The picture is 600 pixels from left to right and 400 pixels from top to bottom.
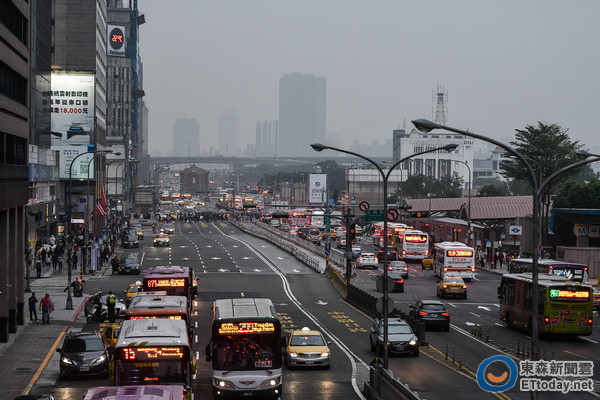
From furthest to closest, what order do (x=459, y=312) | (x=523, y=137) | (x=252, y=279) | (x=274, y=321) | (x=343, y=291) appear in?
(x=523, y=137) → (x=252, y=279) → (x=343, y=291) → (x=459, y=312) → (x=274, y=321)

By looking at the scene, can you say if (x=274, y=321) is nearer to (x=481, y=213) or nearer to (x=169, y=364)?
(x=169, y=364)

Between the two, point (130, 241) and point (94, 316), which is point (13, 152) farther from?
point (130, 241)

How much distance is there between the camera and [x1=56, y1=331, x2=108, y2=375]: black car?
3189 centimetres

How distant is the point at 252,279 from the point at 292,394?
4502 cm

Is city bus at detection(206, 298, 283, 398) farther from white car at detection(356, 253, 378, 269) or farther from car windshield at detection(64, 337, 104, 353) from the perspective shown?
white car at detection(356, 253, 378, 269)

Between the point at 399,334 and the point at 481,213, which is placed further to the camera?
the point at 481,213

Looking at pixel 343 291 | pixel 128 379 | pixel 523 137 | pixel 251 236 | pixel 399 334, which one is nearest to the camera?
pixel 128 379

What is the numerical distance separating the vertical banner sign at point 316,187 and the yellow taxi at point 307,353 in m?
126

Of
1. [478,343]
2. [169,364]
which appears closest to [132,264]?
[478,343]

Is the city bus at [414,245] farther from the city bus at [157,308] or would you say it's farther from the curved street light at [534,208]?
the curved street light at [534,208]

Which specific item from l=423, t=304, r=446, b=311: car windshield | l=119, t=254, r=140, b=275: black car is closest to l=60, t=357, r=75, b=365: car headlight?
l=423, t=304, r=446, b=311: car windshield

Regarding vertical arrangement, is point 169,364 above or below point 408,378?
above

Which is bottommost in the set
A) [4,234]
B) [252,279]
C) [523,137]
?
[252,279]

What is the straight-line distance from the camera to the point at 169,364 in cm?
2400
